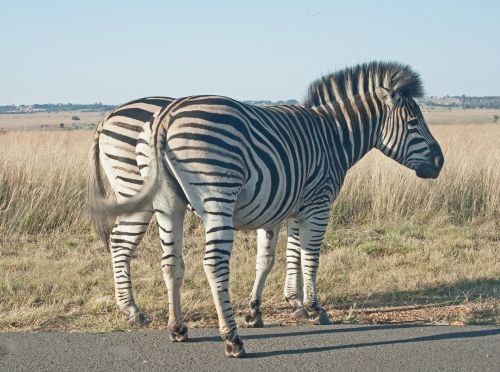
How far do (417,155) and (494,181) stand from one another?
480 centimetres

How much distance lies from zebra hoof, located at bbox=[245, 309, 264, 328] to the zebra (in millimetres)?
484

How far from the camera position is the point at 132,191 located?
19.1 feet

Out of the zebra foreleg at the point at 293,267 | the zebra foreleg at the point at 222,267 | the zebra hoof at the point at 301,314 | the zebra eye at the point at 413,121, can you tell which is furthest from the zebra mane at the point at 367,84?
the zebra foreleg at the point at 222,267

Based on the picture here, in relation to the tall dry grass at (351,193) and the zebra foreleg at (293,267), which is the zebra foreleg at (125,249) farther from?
the tall dry grass at (351,193)

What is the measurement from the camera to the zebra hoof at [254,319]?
596 centimetres

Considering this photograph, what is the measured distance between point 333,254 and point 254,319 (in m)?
2.76

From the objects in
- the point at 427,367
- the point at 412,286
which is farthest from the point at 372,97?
the point at 427,367

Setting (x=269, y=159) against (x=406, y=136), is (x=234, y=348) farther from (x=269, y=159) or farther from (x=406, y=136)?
(x=406, y=136)

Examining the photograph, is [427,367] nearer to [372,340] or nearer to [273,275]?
[372,340]

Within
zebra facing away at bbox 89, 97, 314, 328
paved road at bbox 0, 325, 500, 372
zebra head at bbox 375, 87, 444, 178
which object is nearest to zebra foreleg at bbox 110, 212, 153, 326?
zebra facing away at bbox 89, 97, 314, 328

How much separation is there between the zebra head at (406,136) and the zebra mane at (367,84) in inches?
4.1

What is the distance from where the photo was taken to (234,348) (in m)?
4.90

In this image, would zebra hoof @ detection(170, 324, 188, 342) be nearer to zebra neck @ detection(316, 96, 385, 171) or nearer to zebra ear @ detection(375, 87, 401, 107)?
zebra neck @ detection(316, 96, 385, 171)

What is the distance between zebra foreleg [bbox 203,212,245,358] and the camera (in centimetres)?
486
